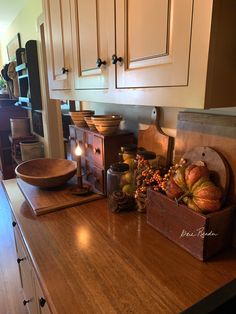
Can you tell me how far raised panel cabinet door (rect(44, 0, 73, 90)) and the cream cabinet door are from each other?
72 millimetres

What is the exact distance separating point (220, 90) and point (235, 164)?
0.34 meters

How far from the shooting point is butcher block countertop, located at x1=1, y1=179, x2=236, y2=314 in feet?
2.03

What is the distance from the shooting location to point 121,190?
3.64ft

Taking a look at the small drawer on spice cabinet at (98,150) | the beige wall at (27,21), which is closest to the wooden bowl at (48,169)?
the small drawer on spice cabinet at (98,150)

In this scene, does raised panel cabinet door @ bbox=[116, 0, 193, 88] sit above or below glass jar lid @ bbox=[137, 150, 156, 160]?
above

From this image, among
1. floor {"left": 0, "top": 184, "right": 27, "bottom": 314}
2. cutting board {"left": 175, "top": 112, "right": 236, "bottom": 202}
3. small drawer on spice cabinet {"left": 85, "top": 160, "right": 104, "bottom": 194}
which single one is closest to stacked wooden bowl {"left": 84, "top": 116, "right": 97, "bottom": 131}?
small drawer on spice cabinet {"left": 85, "top": 160, "right": 104, "bottom": 194}

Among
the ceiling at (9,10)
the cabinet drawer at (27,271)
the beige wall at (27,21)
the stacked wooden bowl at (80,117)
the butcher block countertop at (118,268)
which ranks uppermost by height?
the ceiling at (9,10)

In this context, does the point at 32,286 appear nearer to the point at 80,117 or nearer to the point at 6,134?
the point at 80,117

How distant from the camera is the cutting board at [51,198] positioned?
1104 mm

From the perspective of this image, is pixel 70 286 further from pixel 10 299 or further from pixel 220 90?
pixel 10 299

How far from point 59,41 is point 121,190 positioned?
78 centimetres

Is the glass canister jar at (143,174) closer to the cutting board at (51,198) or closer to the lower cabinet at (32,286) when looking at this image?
the cutting board at (51,198)

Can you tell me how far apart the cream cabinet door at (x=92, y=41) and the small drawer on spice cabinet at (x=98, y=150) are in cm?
27

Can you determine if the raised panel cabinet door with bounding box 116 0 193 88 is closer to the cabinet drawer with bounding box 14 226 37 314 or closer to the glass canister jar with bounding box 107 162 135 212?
the glass canister jar with bounding box 107 162 135 212
